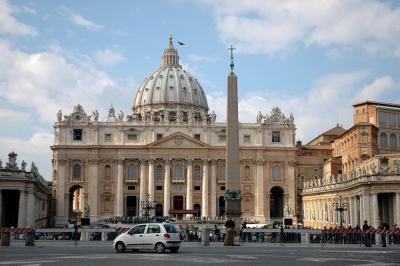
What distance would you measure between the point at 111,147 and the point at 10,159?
35.4m

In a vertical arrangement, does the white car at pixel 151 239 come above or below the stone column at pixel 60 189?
below

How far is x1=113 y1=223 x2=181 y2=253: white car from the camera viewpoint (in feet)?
84.7

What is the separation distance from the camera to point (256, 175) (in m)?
94.6

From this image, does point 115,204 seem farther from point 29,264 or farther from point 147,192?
point 29,264

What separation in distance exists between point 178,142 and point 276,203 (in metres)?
18.1

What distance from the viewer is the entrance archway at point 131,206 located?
94312 millimetres

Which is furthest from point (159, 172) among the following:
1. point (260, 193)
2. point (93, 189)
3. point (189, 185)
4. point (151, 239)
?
point (151, 239)

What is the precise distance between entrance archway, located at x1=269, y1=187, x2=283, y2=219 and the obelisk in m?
58.0

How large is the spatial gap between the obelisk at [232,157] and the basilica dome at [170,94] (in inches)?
3143

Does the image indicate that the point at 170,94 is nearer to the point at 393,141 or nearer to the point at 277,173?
the point at 277,173

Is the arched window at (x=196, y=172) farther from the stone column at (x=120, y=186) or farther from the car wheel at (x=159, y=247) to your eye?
the car wheel at (x=159, y=247)

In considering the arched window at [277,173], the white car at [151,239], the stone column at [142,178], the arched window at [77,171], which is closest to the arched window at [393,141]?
the arched window at [277,173]

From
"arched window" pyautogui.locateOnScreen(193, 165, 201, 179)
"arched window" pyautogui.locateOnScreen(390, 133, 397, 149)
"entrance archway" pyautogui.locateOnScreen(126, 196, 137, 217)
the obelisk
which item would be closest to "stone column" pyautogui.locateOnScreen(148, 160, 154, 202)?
"entrance archway" pyautogui.locateOnScreen(126, 196, 137, 217)

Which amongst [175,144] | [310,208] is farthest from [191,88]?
[310,208]
